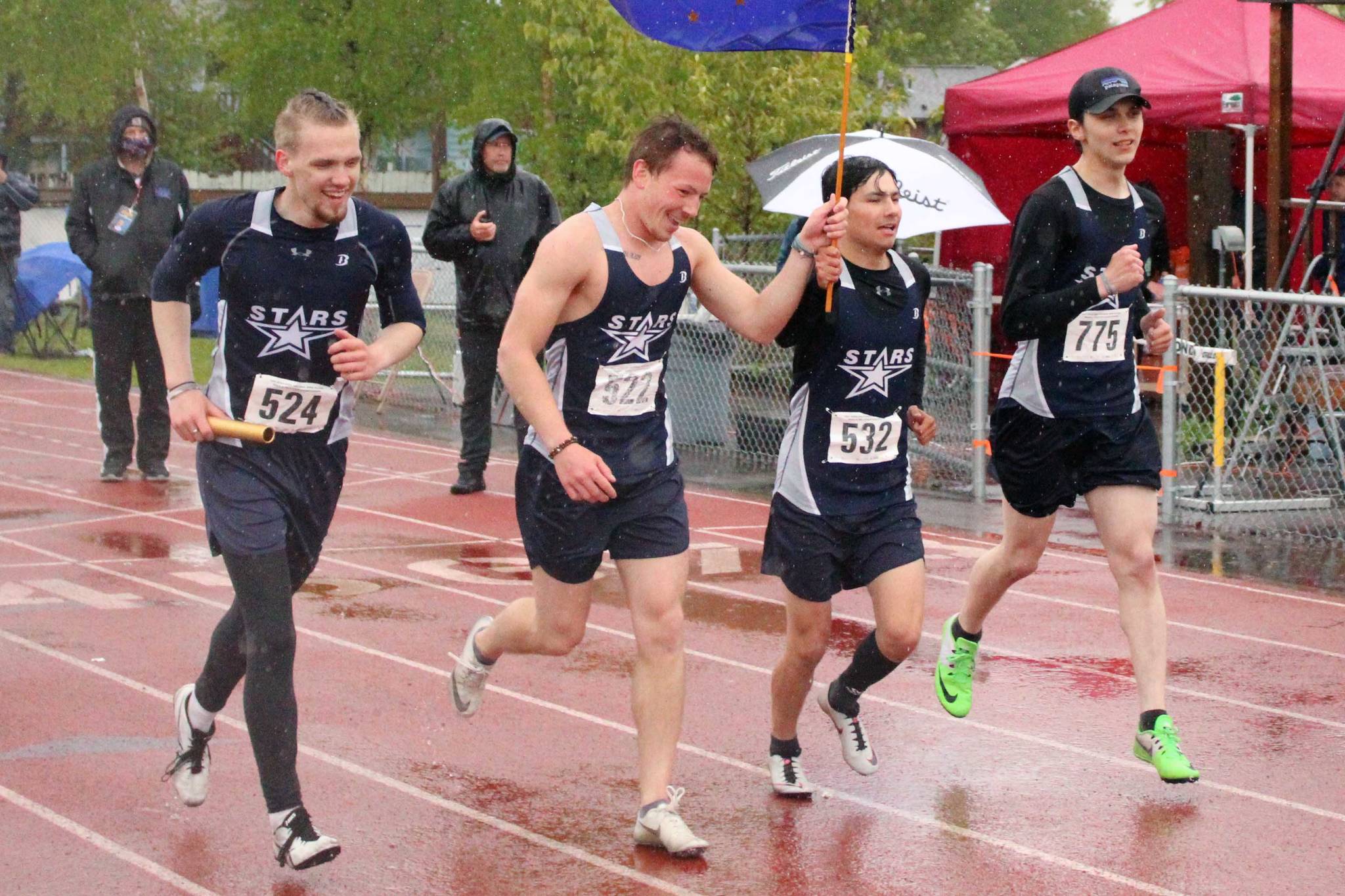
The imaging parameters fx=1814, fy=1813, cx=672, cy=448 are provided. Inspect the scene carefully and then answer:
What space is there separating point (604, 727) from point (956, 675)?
3.95 ft

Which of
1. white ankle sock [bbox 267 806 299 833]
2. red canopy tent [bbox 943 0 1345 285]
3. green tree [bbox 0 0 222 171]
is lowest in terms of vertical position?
white ankle sock [bbox 267 806 299 833]

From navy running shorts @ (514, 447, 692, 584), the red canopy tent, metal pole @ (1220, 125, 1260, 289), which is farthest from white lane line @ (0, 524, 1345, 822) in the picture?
the red canopy tent

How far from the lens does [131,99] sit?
144ft

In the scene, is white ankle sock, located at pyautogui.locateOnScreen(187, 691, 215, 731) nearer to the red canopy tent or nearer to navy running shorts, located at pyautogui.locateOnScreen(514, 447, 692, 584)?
navy running shorts, located at pyautogui.locateOnScreen(514, 447, 692, 584)

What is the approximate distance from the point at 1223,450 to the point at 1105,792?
19.7ft

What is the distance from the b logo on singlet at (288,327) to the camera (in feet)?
15.6

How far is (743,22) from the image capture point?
5.52 meters

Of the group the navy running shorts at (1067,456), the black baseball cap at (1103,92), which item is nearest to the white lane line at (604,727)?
the navy running shorts at (1067,456)

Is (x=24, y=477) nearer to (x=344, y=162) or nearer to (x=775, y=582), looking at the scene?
(x=775, y=582)

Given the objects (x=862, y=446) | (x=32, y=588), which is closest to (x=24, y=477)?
(x=32, y=588)

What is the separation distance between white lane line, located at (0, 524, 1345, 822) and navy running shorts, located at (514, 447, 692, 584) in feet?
5.80

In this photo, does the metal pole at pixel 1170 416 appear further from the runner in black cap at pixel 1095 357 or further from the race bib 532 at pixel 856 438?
the race bib 532 at pixel 856 438

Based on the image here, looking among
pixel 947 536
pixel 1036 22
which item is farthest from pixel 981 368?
pixel 1036 22

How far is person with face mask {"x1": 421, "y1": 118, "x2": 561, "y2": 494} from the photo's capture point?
35.2ft
